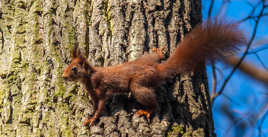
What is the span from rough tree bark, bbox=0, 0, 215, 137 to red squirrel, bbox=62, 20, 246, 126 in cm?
7

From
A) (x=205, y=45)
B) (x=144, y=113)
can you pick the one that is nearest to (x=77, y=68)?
(x=144, y=113)

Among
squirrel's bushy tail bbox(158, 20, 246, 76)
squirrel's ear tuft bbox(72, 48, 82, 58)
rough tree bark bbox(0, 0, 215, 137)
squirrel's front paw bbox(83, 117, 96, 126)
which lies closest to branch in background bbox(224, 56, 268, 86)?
rough tree bark bbox(0, 0, 215, 137)

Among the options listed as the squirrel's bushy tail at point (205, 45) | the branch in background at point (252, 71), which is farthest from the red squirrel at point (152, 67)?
the branch in background at point (252, 71)

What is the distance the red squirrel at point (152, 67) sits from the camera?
2.28 meters

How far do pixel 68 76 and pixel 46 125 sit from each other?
13.6 inches

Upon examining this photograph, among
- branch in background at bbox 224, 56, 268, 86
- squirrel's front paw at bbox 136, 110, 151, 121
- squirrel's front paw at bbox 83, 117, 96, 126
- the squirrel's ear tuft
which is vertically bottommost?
squirrel's front paw at bbox 83, 117, 96, 126

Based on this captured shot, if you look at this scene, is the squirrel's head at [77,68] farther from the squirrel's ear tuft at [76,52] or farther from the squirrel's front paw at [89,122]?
the squirrel's front paw at [89,122]

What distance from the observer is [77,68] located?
7.98ft

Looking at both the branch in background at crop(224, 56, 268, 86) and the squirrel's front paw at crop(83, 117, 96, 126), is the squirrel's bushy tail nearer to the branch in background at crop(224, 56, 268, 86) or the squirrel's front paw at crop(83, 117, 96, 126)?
the squirrel's front paw at crop(83, 117, 96, 126)

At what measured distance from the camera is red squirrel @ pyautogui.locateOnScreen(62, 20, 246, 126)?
7.49 ft

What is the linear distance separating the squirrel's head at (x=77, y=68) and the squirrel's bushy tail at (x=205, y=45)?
525 millimetres

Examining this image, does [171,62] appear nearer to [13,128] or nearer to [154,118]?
[154,118]

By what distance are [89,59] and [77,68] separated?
0.16 m

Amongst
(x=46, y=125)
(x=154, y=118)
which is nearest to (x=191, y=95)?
(x=154, y=118)
